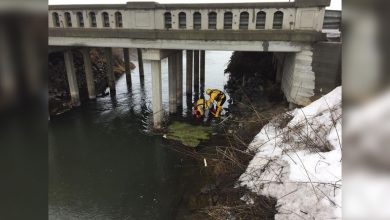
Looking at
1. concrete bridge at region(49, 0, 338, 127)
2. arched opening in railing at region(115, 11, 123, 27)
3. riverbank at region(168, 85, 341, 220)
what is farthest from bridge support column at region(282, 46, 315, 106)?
arched opening in railing at region(115, 11, 123, 27)

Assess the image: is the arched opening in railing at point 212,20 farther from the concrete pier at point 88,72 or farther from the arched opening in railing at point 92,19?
the concrete pier at point 88,72

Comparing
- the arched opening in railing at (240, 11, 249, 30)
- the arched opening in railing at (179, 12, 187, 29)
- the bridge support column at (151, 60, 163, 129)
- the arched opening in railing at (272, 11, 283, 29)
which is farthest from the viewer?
the bridge support column at (151, 60, 163, 129)

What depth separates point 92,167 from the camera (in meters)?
14.5

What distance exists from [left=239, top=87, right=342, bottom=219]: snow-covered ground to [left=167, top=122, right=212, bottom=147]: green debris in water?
201 inches

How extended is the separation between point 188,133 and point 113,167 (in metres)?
4.66

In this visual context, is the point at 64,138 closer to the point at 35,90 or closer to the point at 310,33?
the point at 310,33

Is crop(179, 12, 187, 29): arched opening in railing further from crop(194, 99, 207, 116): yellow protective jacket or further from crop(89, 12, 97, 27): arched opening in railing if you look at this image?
crop(194, 99, 207, 116): yellow protective jacket

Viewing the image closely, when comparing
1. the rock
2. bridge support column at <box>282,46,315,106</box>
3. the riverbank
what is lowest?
the rock

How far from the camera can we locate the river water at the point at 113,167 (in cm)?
1141

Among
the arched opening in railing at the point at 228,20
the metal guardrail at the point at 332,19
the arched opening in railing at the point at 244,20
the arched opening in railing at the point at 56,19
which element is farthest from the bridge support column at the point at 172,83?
the metal guardrail at the point at 332,19

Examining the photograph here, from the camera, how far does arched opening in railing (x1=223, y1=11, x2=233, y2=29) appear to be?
14.8 meters

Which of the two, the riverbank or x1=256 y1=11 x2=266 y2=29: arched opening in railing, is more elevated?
x1=256 y1=11 x2=266 y2=29: arched opening in railing

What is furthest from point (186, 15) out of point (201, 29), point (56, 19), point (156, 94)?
point (56, 19)

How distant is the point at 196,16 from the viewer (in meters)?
15.3
